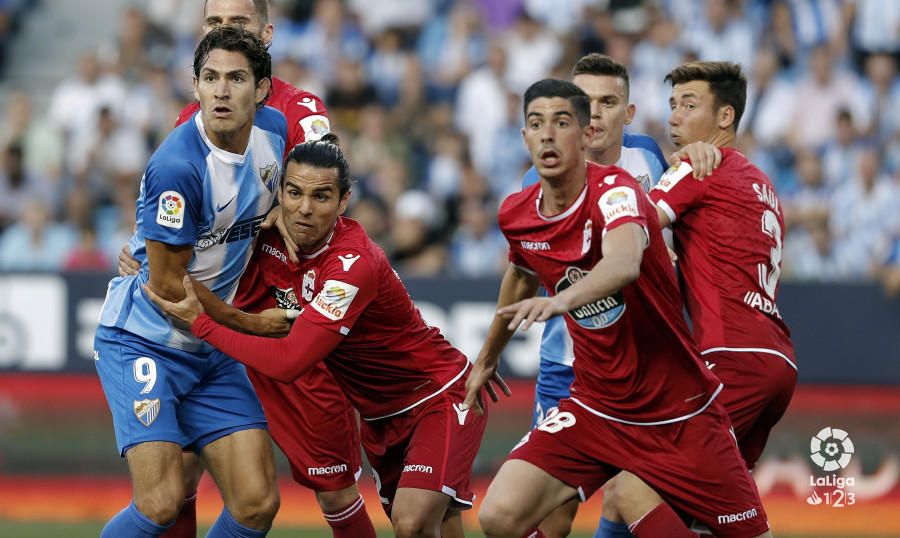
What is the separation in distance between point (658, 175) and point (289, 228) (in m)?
2.35

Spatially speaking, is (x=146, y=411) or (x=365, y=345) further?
(x=365, y=345)

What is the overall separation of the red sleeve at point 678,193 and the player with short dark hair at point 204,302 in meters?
1.98

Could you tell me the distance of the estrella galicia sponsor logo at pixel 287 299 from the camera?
6844 millimetres

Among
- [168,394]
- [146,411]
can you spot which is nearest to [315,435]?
[168,394]

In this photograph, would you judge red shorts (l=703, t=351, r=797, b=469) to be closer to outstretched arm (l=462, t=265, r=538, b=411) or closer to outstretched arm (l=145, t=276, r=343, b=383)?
outstretched arm (l=462, t=265, r=538, b=411)

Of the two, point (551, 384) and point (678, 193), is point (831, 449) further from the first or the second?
point (678, 193)

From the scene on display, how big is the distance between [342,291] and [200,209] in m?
0.80

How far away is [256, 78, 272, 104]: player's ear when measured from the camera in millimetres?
6582

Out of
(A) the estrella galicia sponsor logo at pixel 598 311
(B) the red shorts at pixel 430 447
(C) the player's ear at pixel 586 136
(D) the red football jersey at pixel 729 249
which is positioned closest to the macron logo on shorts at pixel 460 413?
(B) the red shorts at pixel 430 447

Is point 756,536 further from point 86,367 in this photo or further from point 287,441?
point 86,367

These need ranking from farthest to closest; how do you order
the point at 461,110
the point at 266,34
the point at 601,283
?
the point at 461,110 < the point at 266,34 < the point at 601,283

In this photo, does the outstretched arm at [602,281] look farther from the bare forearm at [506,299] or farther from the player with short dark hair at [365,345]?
the player with short dark hair at [365,345]

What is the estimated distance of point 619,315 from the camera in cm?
600

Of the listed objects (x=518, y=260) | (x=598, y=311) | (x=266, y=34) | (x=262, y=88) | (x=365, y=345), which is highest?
(x=266, y=34)
